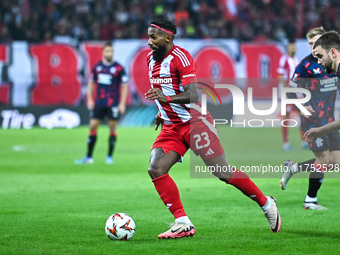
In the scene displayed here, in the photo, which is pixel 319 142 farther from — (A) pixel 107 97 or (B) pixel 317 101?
(A) pixel 107 97

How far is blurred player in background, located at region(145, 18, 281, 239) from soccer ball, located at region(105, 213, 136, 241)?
12.2 inches

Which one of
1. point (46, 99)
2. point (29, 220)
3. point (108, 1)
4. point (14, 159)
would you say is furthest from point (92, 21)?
point (29, 220)

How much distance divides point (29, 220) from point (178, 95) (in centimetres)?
237

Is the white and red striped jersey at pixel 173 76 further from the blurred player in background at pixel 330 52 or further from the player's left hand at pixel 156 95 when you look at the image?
the blurred player in background at pixel 330 52

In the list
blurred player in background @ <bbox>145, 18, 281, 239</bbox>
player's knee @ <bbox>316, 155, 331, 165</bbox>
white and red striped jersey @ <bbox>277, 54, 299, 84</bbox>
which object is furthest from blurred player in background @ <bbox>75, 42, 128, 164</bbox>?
blurred player in background @ <bbox>145, 18, 281, 239</bbox>

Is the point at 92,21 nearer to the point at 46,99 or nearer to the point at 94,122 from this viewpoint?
the point at 46,99

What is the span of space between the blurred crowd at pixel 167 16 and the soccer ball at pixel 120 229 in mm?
20959

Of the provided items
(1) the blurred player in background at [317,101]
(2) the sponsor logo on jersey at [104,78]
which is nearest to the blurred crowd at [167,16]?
(2) the sponsor logo on jersey at [104,78]

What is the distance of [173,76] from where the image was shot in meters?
6.27

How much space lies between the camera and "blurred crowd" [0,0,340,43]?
26.7 m

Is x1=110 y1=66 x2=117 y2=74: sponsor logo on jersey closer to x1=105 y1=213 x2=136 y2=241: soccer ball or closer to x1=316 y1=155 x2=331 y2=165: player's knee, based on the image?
x1=316 y1=155 x2=331 y2=165: player's knee

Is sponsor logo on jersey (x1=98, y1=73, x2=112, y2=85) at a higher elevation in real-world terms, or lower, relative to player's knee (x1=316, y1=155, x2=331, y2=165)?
→ higher

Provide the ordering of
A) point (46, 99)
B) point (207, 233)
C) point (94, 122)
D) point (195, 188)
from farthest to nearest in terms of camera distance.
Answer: point (46, 99) → point (94, 122) → point (195, 188) → point (207, 233)

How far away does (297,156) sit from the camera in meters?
14.1
